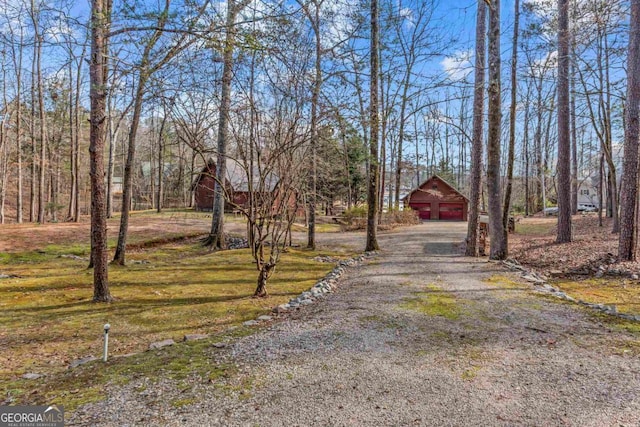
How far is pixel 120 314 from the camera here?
4785 mm

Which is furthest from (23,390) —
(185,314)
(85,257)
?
(85,257)

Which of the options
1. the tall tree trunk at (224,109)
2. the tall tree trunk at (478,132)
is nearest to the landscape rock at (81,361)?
the tall tree trunk at (224,109)

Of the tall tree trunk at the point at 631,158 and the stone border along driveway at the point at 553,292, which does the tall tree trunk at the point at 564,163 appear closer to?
the tall tree trunk at the point at 631,158

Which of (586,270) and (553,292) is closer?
(553,292)

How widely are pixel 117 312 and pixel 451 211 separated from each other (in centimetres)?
3129

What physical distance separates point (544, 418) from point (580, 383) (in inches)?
27.1

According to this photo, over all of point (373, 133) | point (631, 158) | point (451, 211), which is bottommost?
point (451, 211)

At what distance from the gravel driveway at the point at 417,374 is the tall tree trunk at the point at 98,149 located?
2.95 m

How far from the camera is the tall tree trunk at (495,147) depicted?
838 centimetres

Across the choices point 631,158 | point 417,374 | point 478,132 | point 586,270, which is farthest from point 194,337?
point 478,132

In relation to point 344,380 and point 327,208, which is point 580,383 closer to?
point 344,380

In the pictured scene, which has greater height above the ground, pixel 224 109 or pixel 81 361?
pixel 224 109

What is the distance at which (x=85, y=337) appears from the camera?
3.94m

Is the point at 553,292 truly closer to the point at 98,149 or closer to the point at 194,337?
the point at 194,337
